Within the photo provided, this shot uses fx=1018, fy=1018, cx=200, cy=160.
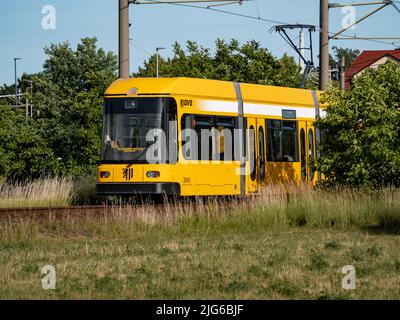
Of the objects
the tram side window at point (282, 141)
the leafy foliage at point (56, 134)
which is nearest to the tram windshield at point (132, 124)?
the tram side window at point (282, 141)

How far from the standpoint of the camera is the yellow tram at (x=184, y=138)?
24.0 metres

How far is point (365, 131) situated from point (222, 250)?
25.1 ft

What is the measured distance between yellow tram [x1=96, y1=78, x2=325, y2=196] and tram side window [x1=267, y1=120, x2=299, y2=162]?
0.92 ft

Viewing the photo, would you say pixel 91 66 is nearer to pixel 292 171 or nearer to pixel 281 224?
pixel 292 171

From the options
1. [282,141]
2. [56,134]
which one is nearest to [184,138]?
[282,141]

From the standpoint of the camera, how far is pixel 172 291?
11859 mm

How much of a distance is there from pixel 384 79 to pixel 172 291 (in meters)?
13.3

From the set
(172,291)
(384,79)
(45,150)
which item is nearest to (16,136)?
(45,150)

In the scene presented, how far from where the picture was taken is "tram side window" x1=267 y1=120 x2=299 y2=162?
27847mm

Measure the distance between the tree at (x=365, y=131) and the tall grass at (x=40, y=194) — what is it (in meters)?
7.58

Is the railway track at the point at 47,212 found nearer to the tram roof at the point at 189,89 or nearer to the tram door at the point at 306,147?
the tram roof at the point at 189,89

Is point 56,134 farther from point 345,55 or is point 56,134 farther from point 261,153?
point 345,55

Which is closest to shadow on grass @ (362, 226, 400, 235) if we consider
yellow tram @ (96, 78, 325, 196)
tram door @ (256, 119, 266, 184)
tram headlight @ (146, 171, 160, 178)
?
yellow tram @ (96, 78, 325, 196)

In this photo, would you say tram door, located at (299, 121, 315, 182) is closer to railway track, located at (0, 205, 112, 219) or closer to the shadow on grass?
railway track, located at (0, 205, 112, 219)
